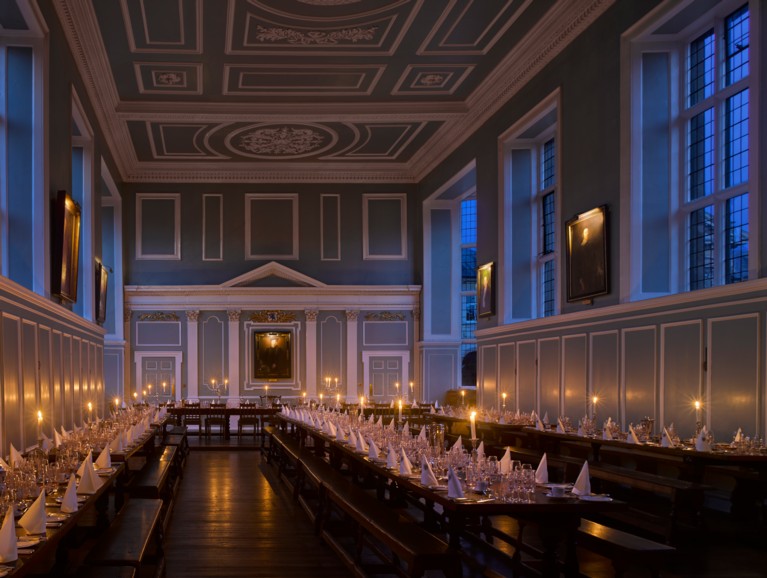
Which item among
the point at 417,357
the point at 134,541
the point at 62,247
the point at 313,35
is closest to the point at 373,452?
the point at 134,541

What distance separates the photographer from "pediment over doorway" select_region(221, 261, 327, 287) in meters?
22.1

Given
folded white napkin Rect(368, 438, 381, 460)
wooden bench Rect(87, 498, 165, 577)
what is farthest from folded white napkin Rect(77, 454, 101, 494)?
folded white napkin Rect(368, 438, 381, 460)

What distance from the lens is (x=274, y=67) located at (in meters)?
15.0

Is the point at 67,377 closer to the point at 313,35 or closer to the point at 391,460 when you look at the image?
the point at 391,460

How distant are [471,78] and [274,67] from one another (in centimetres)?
378

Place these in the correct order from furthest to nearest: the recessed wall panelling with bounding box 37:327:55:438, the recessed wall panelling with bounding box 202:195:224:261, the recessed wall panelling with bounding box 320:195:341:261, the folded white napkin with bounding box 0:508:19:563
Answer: the recessed wall panelling with bounding box 320:195:341:261 → the recessed wall panelling with bounding box 202:195:224:261 → the recessed wall panelling with bounding box 37:327:55:438 → the folded white napkin with bounding box 0:508:19:563

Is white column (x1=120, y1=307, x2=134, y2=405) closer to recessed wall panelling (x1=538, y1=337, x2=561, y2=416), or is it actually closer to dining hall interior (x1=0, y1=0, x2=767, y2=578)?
dining hall interior (x1=0, y1=0, x2=767, y2=578)

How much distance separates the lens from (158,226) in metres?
22.5

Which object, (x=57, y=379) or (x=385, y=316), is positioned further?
(x=385, y=316)

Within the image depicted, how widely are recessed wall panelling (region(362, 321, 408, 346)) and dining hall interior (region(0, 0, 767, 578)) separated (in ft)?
0.26

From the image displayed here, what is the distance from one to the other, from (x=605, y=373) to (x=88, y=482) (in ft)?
23.8

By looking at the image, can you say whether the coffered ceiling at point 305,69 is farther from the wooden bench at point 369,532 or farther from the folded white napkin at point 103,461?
the wooden bench at point 369,532

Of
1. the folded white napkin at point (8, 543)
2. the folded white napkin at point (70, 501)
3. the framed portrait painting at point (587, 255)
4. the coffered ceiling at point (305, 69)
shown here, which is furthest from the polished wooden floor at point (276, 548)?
the coffered ceiling at point (305, 69)

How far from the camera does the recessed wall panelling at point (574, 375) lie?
11773mm
